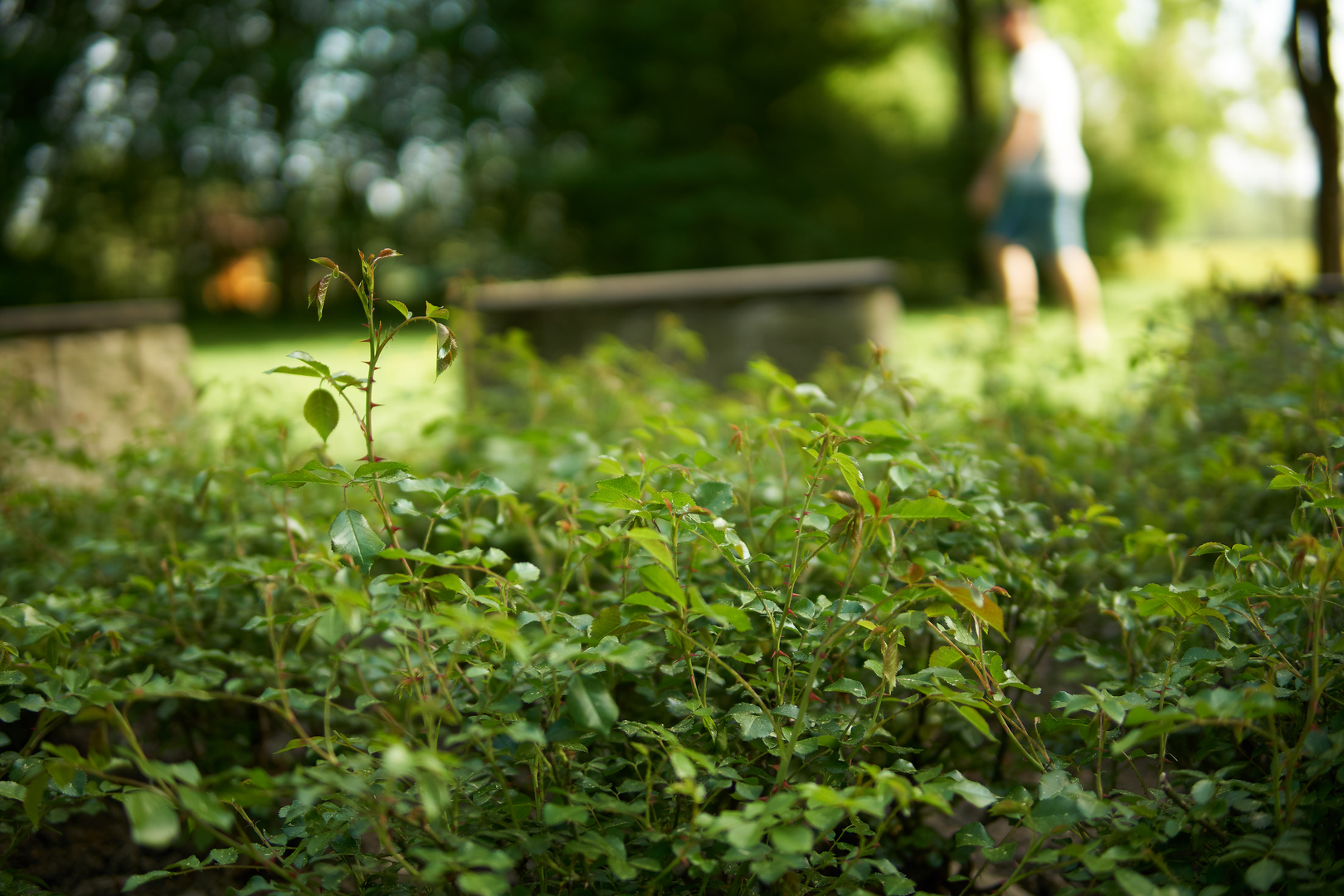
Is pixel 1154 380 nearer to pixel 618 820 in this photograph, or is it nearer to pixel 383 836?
pixel 618 820

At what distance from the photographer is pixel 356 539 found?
40.8 inches

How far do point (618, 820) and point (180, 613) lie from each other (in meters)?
0.95

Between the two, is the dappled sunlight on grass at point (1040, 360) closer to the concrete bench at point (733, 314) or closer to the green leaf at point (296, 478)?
the concrete bench at point (733, 314)

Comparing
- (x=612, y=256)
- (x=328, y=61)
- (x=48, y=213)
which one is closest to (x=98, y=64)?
(x=48, y=213)

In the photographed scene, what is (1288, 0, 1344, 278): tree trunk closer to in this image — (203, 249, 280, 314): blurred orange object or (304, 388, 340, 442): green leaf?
(304, 388, 340, 442): green leaf

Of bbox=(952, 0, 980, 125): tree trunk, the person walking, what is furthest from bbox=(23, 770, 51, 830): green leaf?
bbox=(952, 0, 980, 125): tree trunk

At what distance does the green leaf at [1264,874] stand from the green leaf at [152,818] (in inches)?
38.1

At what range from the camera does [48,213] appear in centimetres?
1484

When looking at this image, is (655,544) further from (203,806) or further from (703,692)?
(203,806)

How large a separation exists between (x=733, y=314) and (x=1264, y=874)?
12.5ft

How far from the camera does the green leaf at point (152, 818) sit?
2.49ft

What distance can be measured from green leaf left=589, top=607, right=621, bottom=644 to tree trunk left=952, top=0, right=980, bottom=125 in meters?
14.7

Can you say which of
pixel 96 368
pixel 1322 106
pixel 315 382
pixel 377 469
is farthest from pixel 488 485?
pixel 1322 106

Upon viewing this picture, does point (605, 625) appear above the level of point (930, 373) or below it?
above
